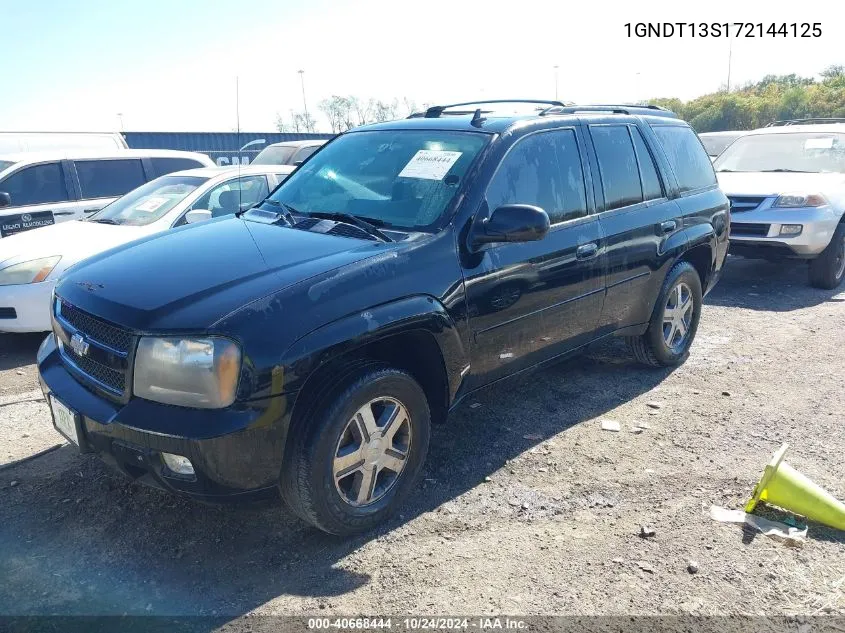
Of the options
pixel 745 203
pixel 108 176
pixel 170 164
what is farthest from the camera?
pixel 170 164

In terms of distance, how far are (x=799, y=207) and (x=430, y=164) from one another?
19.0ft

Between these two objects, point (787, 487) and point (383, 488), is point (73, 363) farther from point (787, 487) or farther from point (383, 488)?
point (787, 487)

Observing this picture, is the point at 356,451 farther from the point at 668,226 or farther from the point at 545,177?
the point at 668,226

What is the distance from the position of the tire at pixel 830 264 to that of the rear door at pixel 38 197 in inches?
332

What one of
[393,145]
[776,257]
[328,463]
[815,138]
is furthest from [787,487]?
[815,138]

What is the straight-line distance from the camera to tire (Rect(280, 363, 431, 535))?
285cm

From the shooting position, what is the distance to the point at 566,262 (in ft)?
13.0

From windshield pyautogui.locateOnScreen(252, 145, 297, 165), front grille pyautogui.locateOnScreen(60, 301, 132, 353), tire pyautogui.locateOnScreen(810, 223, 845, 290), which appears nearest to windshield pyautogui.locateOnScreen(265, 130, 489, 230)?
front grille pyautogui.locateOnScreen(60, 301, 132, 353)

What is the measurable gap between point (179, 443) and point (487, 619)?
135cm

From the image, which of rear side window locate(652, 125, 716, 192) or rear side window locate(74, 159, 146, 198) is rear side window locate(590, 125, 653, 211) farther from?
rear side window locate(74, 159, 146, 198)

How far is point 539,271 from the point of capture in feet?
12.4

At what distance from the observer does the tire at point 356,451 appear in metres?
2.85

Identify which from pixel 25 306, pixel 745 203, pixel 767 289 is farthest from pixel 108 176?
pixel 767 289

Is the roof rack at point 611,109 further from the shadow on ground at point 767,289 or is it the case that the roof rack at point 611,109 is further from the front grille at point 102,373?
the shadow on ground at point 767,289
